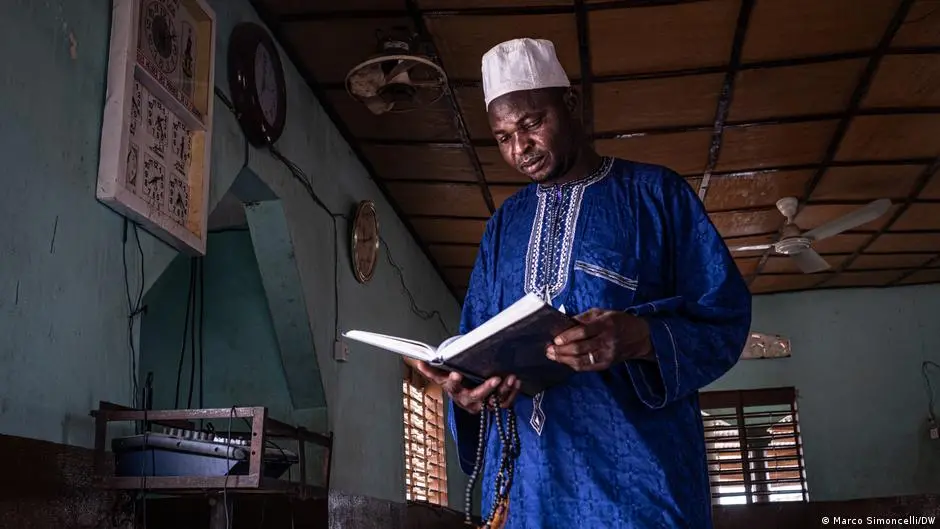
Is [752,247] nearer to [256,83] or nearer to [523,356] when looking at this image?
[256,83]

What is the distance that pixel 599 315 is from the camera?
131cm

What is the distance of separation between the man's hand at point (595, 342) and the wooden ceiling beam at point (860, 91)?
3304mm

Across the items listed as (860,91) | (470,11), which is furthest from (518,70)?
(860,91)

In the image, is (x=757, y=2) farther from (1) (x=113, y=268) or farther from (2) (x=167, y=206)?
(1) (x=113, y=268)

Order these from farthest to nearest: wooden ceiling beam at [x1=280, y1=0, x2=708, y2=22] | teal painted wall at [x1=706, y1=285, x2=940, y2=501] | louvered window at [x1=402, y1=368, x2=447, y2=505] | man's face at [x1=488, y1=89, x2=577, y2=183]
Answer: teal painted wall at [x1=706, y1=285, x2=940, y2=501], louvered window at [x1=402, y1=368, x2=447, y2=505], wooden ceiling beam at [x1=280, y1=0, x2=708, y2=22], man's face at [x1=488, y1=89, x2=577, y2=183]

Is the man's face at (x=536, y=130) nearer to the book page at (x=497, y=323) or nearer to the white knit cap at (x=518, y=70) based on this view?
the white knit cap at (x=518, y=70)

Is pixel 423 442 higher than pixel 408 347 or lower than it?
higher

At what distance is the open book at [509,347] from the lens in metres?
1.24

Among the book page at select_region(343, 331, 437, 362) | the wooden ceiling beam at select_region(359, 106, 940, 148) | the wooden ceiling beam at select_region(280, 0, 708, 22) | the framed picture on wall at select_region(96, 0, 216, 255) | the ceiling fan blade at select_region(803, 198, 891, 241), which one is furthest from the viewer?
the ceiling fan blade at select_region(803, 198, 891, 241)

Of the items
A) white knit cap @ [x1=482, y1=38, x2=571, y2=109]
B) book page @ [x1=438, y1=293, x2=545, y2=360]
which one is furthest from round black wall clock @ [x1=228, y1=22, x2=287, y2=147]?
book page @ [x1=438, y1=293, x2=545, y2=360]

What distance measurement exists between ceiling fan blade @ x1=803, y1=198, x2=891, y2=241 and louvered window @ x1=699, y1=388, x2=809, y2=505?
11.1ft

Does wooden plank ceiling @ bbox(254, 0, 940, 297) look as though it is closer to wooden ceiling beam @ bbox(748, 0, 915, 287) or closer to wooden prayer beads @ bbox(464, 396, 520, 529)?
wooden ceiling beam @ bbox(748, 0, 915, 287)

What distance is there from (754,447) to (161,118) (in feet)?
25.1

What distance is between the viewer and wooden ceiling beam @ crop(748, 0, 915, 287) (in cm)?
405
